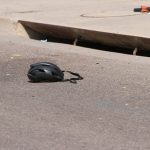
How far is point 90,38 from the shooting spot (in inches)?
549

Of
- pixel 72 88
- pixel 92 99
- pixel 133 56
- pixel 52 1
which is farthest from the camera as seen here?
pixel 52 1

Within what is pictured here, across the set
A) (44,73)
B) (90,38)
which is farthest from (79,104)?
(90,38)

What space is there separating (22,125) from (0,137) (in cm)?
53

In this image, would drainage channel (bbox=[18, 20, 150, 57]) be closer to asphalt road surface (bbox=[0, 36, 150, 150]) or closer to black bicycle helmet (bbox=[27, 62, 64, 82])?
asphalt road surface (bbox=[0, 36, 150, 150])

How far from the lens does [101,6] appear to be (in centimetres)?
1938

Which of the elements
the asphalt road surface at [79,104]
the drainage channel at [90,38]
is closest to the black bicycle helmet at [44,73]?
the asphalt road surface at [79,104]

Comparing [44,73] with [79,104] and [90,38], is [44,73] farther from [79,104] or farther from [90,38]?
[90,38]

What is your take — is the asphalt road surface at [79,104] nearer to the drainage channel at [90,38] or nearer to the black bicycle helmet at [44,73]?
the black bicycle helmet at [44,73]

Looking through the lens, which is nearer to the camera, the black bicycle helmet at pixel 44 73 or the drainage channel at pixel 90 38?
the black bicycle helmet at pixel 44 73

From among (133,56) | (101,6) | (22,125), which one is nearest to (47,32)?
(133,56)

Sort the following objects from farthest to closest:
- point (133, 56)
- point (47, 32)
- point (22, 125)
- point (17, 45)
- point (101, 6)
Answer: point (101, 6) → point (47, 32) → point (17, 45) → point (133, 56) → point (22, 125)

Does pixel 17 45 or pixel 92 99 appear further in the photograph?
pixel 17 45

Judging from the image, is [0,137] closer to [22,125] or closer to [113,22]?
[22,125]

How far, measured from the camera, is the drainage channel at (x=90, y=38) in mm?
12898
